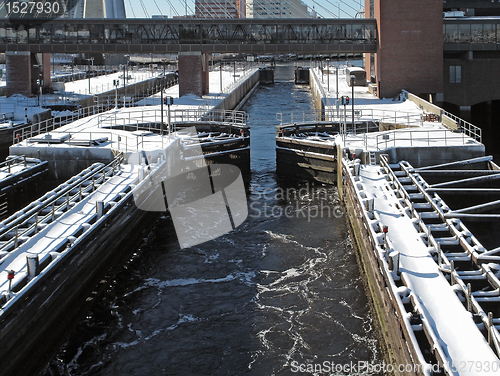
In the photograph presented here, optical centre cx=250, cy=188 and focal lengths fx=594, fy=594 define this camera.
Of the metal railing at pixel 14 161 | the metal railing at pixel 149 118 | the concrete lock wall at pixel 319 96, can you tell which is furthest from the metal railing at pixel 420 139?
the metal railing at pixel 14 161

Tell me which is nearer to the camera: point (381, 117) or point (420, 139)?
point (420, 139)

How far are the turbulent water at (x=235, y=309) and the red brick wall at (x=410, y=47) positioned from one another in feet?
119

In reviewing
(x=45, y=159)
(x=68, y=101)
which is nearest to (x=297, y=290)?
(x=45, y=159)

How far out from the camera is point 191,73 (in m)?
66.4

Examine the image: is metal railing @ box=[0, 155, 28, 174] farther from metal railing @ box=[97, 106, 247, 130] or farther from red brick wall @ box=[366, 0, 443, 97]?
red brick wall @ box=[366, 0, 443, 97]

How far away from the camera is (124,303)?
71.2ft

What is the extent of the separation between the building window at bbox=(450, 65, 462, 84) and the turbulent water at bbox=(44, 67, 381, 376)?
42122mm

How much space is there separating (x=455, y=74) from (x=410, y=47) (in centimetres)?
754

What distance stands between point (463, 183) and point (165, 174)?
53.7ft

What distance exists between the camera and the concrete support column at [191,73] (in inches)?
2611

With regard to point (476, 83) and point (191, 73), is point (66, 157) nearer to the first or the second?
point (191, 73)

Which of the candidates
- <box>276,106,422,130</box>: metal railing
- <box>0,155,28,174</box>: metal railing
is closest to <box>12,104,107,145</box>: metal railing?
<box>0,155,28,174</box>: metal railing

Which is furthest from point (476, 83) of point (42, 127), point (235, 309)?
point (235, 309)

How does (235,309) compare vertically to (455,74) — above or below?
below
